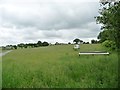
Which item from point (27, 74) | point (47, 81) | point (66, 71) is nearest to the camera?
point (47, 81)

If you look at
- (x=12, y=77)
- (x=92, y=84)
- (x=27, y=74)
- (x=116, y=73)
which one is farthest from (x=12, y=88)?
(x=116, y=73)

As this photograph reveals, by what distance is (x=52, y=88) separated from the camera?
11.4m

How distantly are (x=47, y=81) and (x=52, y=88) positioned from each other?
4.70ft

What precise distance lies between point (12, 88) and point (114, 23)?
5950 millimetres

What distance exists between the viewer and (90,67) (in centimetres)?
1588

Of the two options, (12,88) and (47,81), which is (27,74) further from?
(12,88)

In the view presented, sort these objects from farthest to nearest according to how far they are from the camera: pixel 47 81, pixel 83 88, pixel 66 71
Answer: pixel 66 71, pixel 47 81, pixel 83 88

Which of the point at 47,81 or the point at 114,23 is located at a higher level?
the point at 114,23

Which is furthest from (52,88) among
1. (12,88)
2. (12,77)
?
(12,77)

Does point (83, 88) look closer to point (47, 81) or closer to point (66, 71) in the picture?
point (47, 81)

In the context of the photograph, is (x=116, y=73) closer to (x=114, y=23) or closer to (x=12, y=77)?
(x=114, y=23)

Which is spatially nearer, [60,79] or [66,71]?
[60,79]

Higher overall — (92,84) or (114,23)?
(114,23)

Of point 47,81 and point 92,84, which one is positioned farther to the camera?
point 47,81
